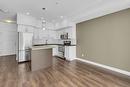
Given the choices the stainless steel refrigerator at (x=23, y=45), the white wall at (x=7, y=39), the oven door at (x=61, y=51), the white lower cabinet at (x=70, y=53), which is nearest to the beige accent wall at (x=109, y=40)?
the white lower cabinet at (x=70, y=53)

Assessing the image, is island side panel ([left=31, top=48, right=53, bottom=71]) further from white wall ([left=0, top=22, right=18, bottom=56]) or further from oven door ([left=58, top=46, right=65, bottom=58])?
white wall ([left=0, top=22, right=18, bottom=56])

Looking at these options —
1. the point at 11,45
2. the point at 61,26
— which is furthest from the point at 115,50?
the point at 11,45

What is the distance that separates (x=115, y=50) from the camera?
11.8 ft

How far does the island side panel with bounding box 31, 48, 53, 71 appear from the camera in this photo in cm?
367

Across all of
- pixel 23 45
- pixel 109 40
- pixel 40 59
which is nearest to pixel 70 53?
pixel 40 59

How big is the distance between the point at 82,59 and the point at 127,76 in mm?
2593

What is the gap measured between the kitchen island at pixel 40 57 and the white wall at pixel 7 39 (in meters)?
4.03

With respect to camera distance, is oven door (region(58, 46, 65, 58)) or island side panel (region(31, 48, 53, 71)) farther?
oven door (region(58, 46, 65, 58))

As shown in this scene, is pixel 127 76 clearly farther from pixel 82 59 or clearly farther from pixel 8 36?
pixel 8 36

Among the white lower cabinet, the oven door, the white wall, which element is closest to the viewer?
the white lower cabinet

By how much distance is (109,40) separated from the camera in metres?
3.80

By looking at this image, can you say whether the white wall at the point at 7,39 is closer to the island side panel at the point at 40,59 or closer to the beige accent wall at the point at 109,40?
the island side panel at the point at 40,59

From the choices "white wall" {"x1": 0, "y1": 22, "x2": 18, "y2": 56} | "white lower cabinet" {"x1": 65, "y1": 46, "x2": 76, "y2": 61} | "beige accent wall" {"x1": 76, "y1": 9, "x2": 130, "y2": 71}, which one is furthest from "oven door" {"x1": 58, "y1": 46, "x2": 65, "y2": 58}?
"white wall" {"x1": 0, "y1": 22, "x2": 18, "y2": 56}

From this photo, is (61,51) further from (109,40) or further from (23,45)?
(109,40)
